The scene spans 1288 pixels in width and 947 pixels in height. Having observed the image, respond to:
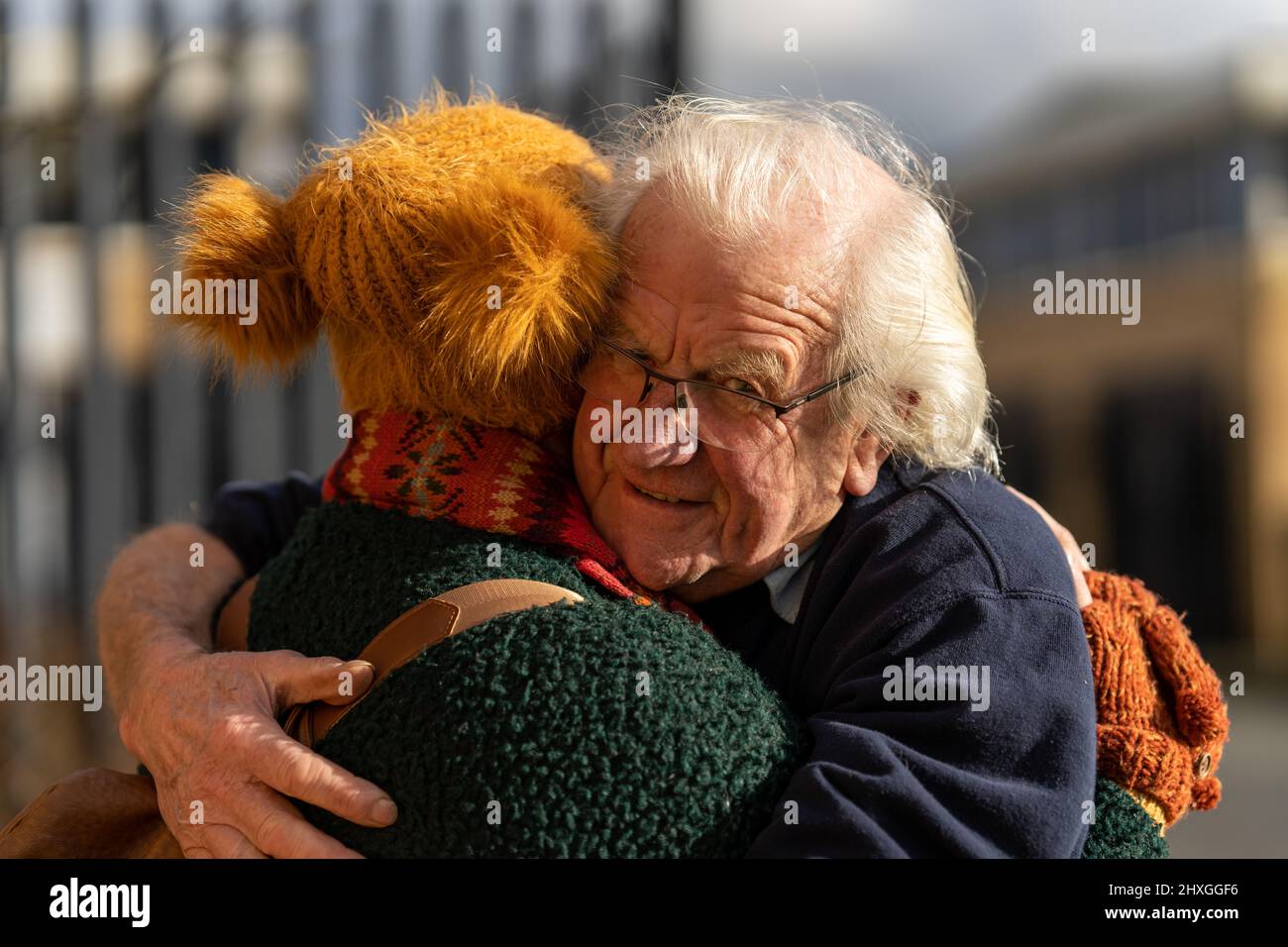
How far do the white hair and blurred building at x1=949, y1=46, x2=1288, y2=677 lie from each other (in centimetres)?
1103

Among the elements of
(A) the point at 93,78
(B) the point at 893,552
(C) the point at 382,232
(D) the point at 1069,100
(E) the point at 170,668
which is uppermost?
(D) the point at 1069,100

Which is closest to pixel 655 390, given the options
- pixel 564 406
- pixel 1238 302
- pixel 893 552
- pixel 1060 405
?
pixel 564 406

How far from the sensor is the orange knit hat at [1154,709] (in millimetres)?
1589

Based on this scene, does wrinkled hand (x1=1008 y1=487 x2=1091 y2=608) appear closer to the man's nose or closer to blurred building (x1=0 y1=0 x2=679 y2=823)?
the man's nose

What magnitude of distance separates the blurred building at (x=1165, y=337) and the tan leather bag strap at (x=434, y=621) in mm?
11606

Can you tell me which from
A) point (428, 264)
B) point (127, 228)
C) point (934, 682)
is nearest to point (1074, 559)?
point (934, 682)

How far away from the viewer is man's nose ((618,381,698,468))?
1.61 meters

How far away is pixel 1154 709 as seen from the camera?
5.46 feet

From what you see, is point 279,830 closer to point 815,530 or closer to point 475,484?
point 475,484

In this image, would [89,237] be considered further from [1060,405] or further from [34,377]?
[1060,405]

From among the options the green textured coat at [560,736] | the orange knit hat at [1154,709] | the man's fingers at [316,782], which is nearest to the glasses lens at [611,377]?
the green textured coat at [560,736]

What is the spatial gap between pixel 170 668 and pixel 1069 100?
17174 millimetres

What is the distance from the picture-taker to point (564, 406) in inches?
66.4

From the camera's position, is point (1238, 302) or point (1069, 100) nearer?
point (1238, 302)
